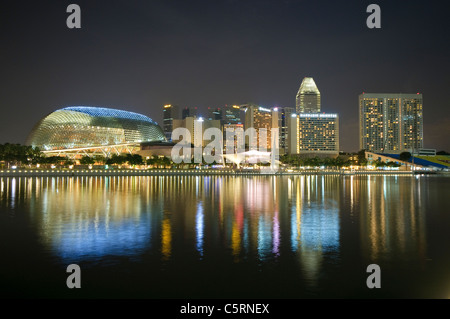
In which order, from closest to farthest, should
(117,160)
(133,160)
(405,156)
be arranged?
(117,160)
(133,160)
(405,156)

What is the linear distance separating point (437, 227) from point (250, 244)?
7.55 m

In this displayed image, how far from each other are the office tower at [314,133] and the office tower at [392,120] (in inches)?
852

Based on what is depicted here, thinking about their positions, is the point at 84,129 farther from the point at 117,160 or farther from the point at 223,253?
the point at 223,253

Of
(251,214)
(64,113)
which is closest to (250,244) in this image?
(251,214)

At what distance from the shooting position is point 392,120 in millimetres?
172250

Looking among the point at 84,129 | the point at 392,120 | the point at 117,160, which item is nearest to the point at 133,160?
the point at 117,160

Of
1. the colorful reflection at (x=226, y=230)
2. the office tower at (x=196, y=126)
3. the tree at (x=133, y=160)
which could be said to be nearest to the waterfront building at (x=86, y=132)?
the tree at (x=133, y=160)

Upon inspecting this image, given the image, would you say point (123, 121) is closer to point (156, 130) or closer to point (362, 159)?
point (156, 130)

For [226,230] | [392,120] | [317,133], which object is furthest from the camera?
[392,120]

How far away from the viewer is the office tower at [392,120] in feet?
561

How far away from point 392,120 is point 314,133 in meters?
37.7

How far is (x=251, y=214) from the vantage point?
16641 mm

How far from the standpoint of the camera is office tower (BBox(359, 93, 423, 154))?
171000 mm

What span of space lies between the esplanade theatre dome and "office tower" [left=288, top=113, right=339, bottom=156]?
7361cm
